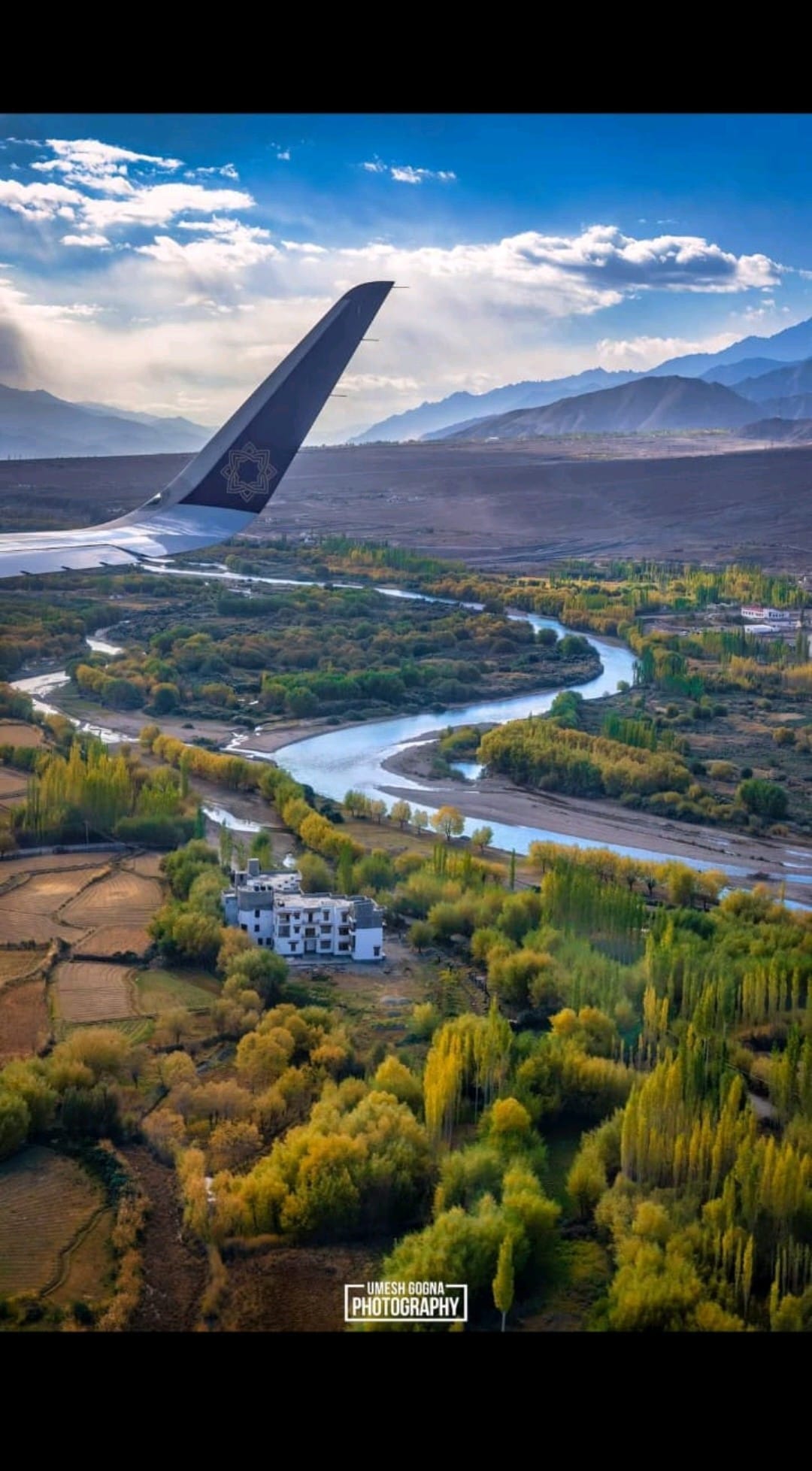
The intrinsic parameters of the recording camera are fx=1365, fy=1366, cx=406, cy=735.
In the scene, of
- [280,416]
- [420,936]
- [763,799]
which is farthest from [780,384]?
[280,416]

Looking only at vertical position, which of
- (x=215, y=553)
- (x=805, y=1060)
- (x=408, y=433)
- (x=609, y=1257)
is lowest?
(x=609, y=1257)

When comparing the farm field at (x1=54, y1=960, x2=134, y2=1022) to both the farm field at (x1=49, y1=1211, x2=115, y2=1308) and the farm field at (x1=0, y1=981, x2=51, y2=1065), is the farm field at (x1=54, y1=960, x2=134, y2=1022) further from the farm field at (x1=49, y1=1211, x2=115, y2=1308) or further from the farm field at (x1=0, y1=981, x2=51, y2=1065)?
the farm field at (x1=49, y1=1211, x2=115, y2=1308)

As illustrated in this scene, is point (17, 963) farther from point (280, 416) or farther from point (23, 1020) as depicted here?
point (280, 416)

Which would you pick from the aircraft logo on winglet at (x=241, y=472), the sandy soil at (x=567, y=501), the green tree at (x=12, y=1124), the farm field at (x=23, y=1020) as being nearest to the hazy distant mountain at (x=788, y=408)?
the sandy soil at (x=567, y=501)
